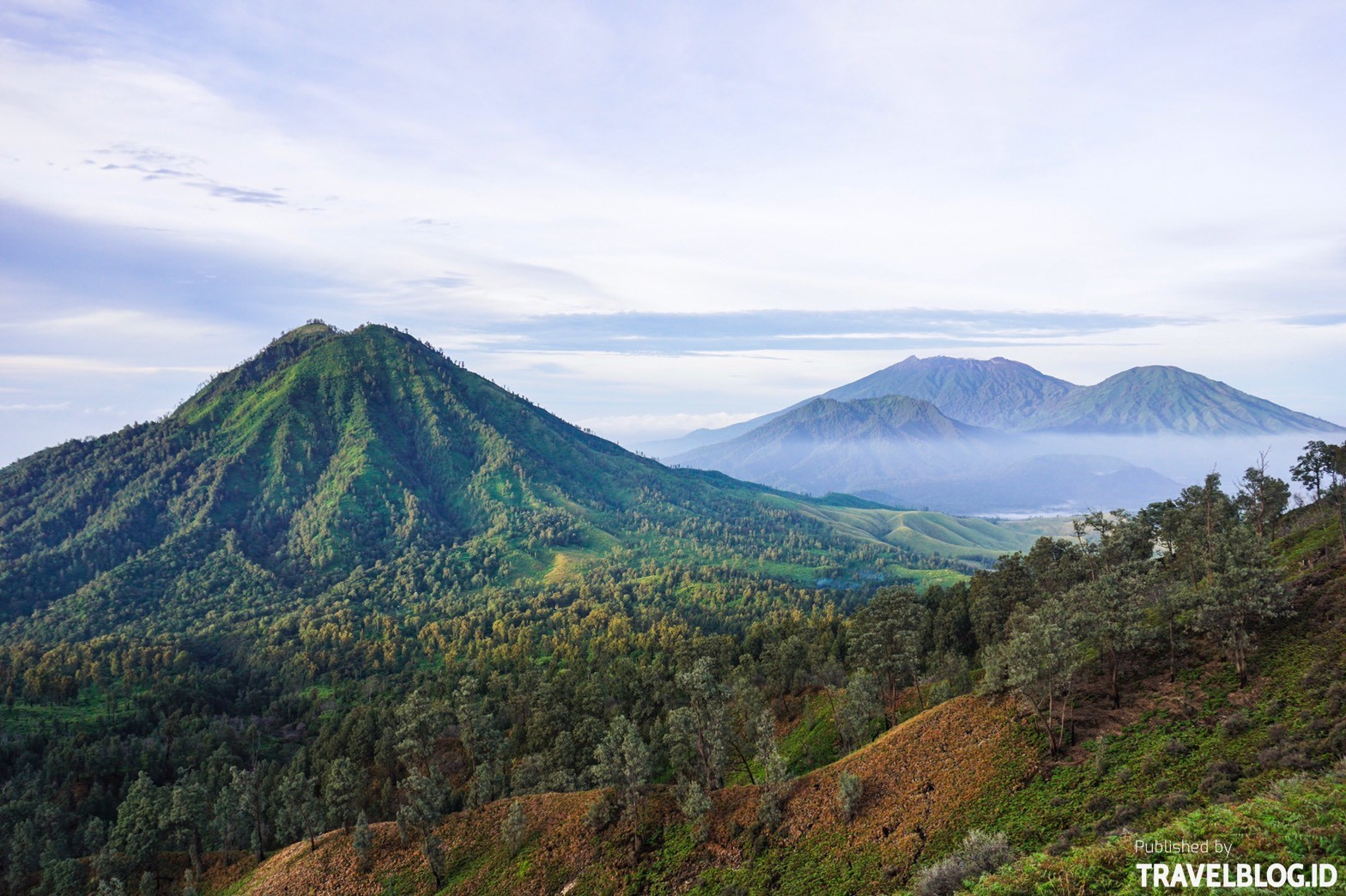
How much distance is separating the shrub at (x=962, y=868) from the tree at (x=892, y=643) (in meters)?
40.4

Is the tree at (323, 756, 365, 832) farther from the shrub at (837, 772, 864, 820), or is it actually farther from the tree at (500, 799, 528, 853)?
the shrub at (837, 772, 864, 820)

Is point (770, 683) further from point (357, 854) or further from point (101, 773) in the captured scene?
point (101, 773)

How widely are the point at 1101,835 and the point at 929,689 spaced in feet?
145

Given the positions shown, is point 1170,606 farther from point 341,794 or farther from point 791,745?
point 341,794

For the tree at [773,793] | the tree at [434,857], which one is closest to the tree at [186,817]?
the tree at [434,857]

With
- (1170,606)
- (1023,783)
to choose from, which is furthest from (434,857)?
(1170,606)

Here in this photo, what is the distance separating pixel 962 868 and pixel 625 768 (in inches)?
1273

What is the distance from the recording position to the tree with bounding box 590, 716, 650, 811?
55.8 metres

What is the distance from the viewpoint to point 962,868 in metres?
32.6

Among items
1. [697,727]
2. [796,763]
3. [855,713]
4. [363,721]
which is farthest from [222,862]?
[855,713]

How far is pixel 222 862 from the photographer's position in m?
71.6

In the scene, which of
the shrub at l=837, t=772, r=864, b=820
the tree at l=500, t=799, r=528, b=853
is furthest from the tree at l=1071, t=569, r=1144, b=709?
the tree at l=500, t=799, r=528, b=853

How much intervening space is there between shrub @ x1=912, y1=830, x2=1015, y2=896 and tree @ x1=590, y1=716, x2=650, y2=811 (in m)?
28.0

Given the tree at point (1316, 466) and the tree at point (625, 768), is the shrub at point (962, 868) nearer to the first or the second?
the tree at point (625, 768)
